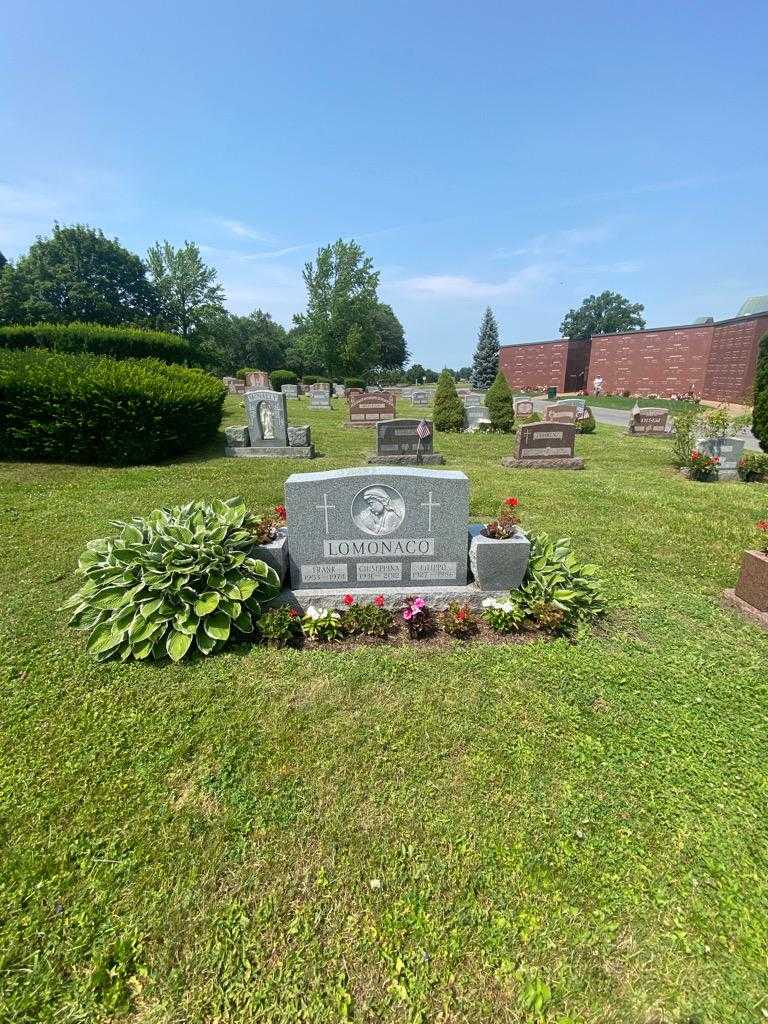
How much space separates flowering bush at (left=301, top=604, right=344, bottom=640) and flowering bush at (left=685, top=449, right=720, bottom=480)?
30.9ft

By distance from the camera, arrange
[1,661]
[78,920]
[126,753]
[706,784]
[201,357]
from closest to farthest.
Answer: [78,920]
[706,784]
[126,753]
[1,661]
[201,357]

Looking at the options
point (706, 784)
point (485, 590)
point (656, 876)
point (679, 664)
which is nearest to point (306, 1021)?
point (656, 876)

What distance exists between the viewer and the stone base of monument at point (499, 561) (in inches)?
153

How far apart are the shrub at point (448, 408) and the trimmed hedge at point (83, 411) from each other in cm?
966

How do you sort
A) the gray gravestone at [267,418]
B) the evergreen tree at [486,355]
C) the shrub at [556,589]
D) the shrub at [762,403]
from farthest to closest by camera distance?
the evergreen tree at [486,355], the gray gravestone at [267,418], the shrub at [762,403], the shrub at [556,589]

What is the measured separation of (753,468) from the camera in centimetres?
950

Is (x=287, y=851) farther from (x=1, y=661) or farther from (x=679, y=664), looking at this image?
(x=679, y=664)

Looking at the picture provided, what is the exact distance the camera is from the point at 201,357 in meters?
27.5

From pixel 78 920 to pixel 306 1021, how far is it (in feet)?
3.36

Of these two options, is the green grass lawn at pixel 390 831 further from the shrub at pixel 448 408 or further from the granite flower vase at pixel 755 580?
the shrub at pixel 448 408

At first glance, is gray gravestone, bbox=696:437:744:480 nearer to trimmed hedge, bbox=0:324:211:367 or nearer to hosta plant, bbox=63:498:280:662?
hosta plant, bbox=63:498:280:662

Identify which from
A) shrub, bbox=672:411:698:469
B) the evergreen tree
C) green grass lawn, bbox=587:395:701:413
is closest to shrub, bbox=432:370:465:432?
shrub, bbox=672:411:698:469

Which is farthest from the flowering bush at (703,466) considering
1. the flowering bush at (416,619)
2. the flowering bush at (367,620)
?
the flowering bush at (367,620)

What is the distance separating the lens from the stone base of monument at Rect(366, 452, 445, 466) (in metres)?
11.1
